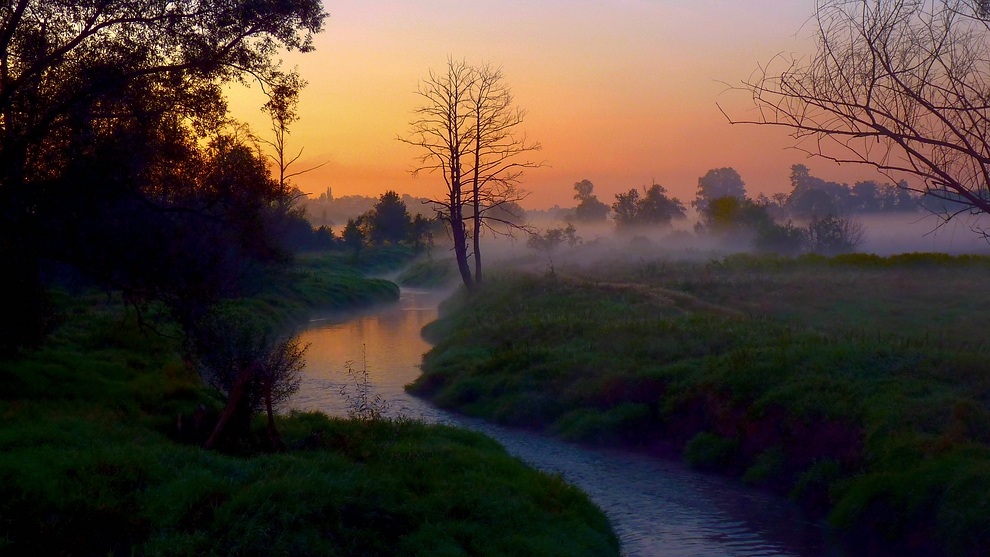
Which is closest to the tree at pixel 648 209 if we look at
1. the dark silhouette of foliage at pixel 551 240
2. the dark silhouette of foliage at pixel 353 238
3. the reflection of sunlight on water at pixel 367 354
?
the dark silhouette of foliage at pixel 551 240

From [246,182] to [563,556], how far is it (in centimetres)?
A: 715

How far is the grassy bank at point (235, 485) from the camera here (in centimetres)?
678

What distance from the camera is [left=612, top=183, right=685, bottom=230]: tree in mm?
103062

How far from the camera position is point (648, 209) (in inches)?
4063

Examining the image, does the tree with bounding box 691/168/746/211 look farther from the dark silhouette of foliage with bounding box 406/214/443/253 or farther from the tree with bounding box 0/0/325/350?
the tree with bounding box 0/0/325/350

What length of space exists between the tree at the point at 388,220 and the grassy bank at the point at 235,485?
8028cm

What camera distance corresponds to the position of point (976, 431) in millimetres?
10742

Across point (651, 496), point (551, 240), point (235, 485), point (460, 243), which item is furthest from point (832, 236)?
point (235, 485)

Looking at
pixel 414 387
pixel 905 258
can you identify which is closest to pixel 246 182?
pixel 414 387

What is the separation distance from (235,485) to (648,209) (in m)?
99.0

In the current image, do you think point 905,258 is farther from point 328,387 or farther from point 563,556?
point 563,556

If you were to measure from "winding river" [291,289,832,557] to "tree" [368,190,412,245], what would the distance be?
72017 millimetres

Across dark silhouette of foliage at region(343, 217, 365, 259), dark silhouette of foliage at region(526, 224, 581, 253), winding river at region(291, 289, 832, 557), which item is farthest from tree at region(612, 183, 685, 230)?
winding river at region(291, 289, 832, 557)

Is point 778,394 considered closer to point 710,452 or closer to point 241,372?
point 710,452
